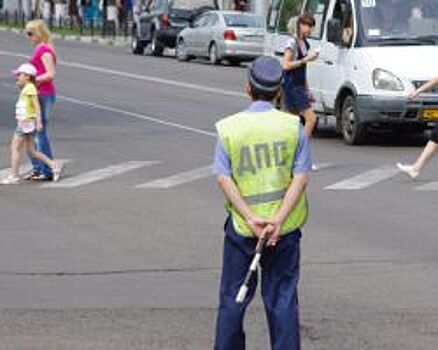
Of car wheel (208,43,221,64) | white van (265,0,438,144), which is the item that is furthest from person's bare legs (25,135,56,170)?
car wheel (208,43,221,64)

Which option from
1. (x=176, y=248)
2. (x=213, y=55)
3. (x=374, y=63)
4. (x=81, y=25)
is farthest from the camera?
(x=81, y=25)

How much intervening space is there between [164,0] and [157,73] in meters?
10.5

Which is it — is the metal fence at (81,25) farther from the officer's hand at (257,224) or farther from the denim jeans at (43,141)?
the officer's hand at (257,224)

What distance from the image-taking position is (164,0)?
45312 millimetres

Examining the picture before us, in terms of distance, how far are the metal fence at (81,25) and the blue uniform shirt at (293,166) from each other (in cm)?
5249

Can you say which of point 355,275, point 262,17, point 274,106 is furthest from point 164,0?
point 274,106

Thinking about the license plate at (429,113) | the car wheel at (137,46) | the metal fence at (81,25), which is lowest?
the metal fence at (81,25)

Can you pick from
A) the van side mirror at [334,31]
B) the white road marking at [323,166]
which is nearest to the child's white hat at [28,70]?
the white road marking at [323,166]

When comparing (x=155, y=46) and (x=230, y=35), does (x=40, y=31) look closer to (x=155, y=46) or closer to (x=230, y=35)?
(x=230, y=35)

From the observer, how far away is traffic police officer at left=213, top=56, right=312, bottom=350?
6660mm

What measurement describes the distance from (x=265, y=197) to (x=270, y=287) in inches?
16.7

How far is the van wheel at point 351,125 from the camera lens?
62.0 ft

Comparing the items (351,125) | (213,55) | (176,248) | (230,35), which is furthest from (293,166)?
(213,55)

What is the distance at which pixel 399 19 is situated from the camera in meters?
19.5
